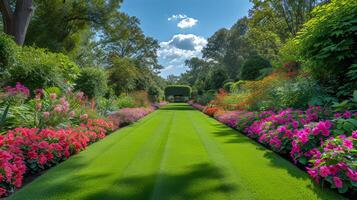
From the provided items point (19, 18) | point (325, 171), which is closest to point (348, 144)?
point (325, 171)

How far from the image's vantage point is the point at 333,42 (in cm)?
478

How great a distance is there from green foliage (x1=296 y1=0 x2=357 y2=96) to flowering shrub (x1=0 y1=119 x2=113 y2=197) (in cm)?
529

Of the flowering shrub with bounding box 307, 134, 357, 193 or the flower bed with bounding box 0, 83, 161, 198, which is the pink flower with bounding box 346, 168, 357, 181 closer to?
the flowering shrub with bounding box 307, 134, 357, 193

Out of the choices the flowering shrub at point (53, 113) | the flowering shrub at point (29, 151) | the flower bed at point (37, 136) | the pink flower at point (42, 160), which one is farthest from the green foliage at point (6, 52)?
the pink flower at point (42, 160)

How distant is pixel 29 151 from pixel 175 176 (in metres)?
2.22

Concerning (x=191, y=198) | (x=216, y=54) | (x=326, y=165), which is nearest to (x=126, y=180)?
(x=191, y=198)

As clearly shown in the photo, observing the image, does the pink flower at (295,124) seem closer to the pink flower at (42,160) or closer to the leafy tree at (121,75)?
the pink flower at (42,160)

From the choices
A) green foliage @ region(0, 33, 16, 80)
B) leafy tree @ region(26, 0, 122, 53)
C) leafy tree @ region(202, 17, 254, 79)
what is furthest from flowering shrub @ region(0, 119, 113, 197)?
leafy tree @ region(202, 17, 254, 79)

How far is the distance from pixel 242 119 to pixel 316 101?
2641mm

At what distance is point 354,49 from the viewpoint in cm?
462

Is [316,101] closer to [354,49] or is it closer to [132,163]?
[354,49]

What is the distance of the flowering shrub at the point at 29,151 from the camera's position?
2745 millimetres

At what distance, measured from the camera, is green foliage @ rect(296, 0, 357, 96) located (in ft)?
14.6

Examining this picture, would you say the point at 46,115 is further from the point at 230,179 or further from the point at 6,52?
the point at 230,179
